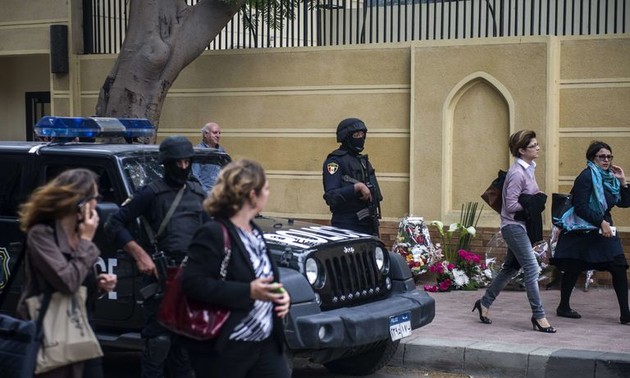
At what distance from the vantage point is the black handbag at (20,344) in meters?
5.05

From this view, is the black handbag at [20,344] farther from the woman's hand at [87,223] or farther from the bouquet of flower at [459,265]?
the bouquet of flower at [459,265]

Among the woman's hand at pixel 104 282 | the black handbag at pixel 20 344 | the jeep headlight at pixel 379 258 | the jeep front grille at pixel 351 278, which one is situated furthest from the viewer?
the jeep headlight at pixel 379 258

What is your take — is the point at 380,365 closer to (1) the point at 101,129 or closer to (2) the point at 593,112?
(1) the point at 101,129

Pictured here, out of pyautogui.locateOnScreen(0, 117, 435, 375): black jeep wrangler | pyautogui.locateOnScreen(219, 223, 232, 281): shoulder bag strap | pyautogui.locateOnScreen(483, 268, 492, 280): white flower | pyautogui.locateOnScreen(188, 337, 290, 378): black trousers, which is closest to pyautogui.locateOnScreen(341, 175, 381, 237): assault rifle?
pyautogui.locateOnScreen(0, 117, 435, 375): black jeep wrangler

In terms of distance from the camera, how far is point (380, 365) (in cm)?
848

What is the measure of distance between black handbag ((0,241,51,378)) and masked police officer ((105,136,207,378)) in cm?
159

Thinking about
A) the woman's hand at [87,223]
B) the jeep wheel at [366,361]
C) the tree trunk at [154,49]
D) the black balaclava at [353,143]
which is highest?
the tree trunk at [154,49]

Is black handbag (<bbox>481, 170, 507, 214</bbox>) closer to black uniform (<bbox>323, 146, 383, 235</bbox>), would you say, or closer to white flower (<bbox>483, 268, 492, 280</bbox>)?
black uniform (<bbox>323, 146, 383, 235</bbox>)

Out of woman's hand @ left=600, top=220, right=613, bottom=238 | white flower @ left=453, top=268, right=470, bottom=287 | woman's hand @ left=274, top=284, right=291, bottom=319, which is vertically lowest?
white flower @ left=453, top=268, right=470, bottom=287

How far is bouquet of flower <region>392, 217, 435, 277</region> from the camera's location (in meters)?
11.9

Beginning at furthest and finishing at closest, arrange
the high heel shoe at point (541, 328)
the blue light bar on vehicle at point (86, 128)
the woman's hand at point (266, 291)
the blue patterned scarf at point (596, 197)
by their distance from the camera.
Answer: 1. the blue patterned scarf at point (596, 197)
2. the high heel shoe at point (541, 328)
3. the blue light bar on vehicle at point (86, 128)
4. the woman's hand at point (266, 291)

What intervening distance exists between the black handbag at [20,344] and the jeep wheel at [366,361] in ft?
11.9

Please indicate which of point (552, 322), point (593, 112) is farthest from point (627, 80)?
point (552, 322)

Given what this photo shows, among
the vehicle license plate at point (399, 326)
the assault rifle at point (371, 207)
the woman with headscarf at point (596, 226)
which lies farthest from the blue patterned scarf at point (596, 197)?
the vehicle license plate at point (399, 326)
